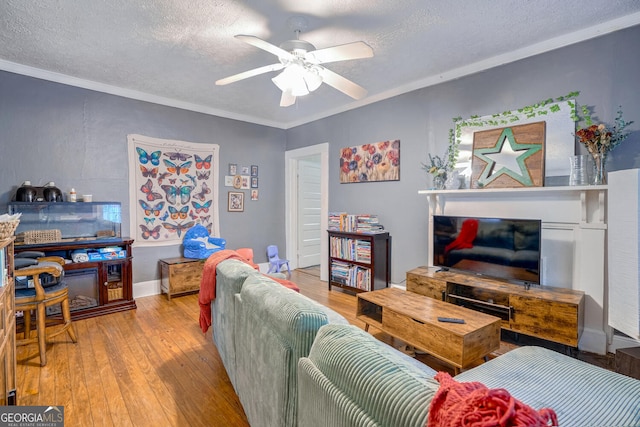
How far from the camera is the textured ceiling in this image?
2.08 metres

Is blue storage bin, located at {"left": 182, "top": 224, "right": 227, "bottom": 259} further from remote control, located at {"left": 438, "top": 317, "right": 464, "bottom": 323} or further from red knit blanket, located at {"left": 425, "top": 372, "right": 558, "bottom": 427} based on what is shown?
red knit blanket, located at {"left": 425, "top": 372, "right": 558, "bottom": 427}

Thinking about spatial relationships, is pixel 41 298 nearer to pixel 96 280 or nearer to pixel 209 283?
pixel 96 280

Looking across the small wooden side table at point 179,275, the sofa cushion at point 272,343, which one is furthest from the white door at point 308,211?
the sofa cushion at point 272,343

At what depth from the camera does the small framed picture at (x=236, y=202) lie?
4.57 m

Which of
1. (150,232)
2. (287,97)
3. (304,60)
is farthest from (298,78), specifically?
(150,232)

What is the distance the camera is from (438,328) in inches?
76.9

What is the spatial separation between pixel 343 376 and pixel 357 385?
0.06 metres

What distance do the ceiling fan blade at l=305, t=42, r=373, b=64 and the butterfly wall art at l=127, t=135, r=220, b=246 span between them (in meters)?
2.68

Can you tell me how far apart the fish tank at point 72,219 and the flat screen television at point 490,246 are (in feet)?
11.8

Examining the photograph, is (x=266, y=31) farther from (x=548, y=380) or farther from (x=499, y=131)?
(x=548, y=380)

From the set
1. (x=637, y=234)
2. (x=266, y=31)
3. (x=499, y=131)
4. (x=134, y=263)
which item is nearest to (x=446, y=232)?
(x=499, y=131)

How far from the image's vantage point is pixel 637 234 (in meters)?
1.65

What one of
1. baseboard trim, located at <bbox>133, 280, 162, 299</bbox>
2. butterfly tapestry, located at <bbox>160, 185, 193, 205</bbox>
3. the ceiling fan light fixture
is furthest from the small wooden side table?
the ceiling fan light fixture

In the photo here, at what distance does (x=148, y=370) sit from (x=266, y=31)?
8.88ft
